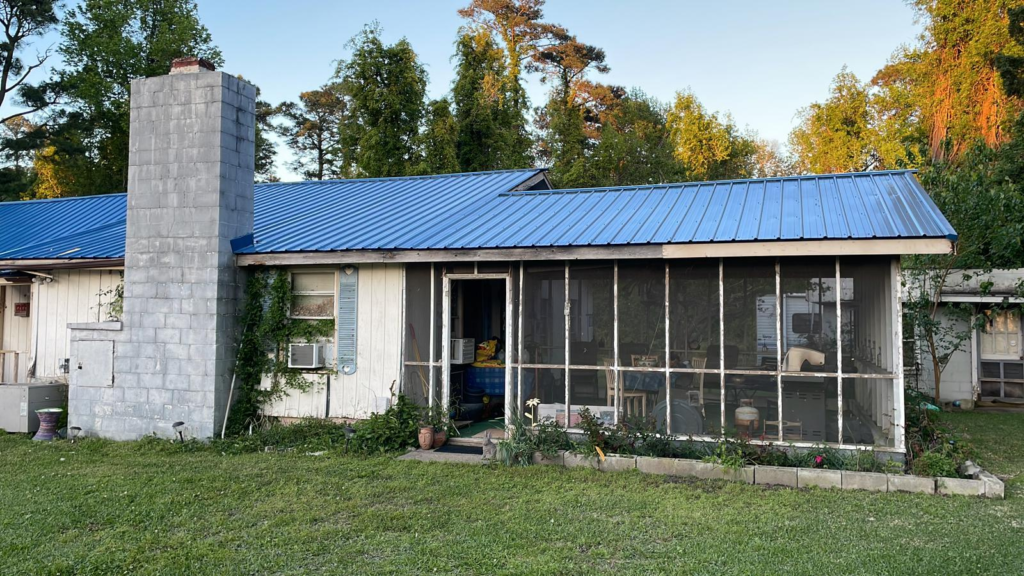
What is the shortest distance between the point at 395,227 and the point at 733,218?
16.3 ft

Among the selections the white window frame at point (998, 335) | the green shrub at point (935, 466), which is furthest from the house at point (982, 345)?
the green shrub at point (935, 466)

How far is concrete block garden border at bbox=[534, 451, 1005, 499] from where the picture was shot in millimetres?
7266

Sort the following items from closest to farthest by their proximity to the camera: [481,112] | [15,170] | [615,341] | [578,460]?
1. [578,460]
2. [615,341]
3. [481,112]
4. [15,170]

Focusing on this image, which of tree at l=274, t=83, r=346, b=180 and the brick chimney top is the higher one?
tree at l=274, t=83, r=346, b=180

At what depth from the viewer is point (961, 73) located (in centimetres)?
2484

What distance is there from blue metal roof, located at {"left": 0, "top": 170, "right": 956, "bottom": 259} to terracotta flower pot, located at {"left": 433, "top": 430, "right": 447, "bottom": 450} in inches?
99.3

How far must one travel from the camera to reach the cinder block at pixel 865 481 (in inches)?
292

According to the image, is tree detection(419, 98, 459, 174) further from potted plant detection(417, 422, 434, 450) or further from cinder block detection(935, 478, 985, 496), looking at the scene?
cinder block detection(935, 478, 985, 496)

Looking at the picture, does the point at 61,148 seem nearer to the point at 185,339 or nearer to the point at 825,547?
the point at 185,339

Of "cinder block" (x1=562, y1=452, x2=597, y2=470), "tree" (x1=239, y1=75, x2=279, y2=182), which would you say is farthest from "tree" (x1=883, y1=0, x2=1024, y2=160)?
"tree" (x1=239, y1=75, x2=279, y2=182)

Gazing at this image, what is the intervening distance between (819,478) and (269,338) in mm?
7636

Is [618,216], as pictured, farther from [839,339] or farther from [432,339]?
[839,339]

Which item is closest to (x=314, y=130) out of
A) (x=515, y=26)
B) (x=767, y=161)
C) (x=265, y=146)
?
(x=265, y=146)

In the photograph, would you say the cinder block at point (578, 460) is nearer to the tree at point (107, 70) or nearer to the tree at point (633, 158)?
the tree at point (633, 158)
